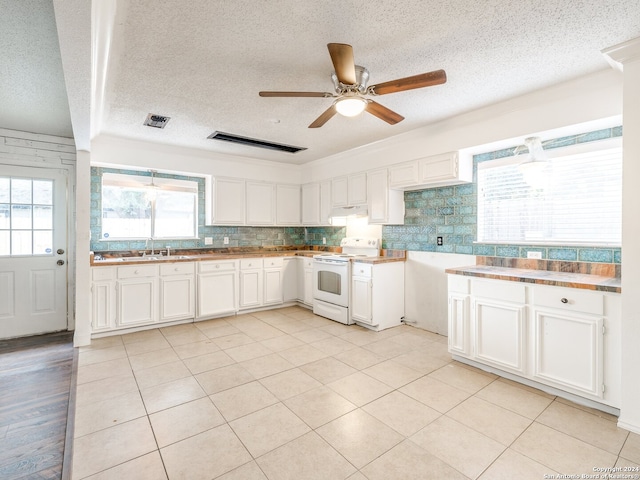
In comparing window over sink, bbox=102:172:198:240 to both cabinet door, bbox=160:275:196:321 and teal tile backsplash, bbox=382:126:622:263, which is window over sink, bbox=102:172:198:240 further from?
teal tile backsplash, bbox=382:126:622:263

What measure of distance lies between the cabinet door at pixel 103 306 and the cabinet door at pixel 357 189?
3.27 metres

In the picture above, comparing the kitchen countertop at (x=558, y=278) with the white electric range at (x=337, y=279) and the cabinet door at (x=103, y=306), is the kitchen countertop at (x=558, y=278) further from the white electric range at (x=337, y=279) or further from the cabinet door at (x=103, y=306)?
the cabinet door at (x=103, y=306)

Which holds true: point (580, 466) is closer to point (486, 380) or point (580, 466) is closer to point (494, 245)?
point (486, 380)

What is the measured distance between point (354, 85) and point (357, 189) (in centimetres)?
248

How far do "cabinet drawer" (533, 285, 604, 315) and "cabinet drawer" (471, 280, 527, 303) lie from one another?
0.10m

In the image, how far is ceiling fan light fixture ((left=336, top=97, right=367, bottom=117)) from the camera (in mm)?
2273

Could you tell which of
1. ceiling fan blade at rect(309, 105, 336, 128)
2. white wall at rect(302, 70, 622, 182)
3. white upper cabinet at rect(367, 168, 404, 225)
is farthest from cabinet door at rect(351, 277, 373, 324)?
ceiling fan blade at rect(309, 105, 336, 128)

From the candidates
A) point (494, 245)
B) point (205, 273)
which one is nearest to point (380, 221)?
point (494, 245)

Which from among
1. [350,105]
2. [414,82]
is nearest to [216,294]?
[350,105]

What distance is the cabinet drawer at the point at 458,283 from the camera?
2988 millimetres

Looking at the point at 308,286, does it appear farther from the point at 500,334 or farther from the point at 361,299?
the point at 500,334

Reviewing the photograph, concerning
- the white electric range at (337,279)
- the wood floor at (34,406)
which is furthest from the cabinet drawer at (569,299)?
the wood floor at (34,406)

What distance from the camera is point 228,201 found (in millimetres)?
4965

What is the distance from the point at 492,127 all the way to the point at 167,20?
2849 millimetres
